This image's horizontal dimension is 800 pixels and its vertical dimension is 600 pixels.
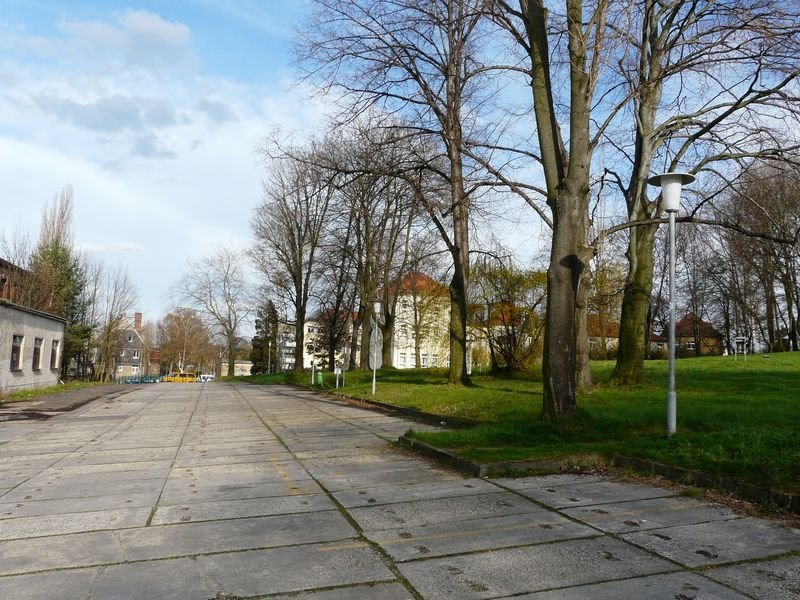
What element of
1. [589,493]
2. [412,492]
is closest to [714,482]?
[589,493]

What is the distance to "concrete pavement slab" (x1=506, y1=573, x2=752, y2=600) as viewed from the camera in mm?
3775

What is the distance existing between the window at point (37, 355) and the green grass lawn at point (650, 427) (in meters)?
20.6

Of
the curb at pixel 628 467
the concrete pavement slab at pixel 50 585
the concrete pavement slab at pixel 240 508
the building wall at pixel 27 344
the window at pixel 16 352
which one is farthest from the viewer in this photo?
the window at pixel 16 352

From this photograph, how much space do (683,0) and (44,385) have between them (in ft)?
106

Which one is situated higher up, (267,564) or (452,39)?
(452,39)

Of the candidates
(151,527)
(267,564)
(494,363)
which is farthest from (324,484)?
(494,363)

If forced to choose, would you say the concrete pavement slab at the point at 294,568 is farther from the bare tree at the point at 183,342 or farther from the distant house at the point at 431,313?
the bare tree at the point at 183,342

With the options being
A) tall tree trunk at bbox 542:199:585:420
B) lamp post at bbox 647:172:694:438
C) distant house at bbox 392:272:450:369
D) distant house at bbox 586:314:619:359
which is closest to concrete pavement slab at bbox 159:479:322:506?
tall tree trunk at bbox 542:199:585:420

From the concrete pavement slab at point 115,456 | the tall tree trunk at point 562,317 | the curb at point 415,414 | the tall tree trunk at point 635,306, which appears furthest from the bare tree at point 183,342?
the tall tree trunk at point 562,317

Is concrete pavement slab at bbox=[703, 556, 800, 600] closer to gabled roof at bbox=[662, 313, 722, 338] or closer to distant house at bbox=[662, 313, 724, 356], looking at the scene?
distant house at bbox=[662, 313, 724, 356]

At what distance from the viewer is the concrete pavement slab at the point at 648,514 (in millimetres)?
5344

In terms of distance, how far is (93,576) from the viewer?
4352mm

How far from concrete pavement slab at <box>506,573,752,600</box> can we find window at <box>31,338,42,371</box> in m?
31.9

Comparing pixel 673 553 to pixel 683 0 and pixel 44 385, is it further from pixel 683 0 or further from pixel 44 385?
pixel 44 385
